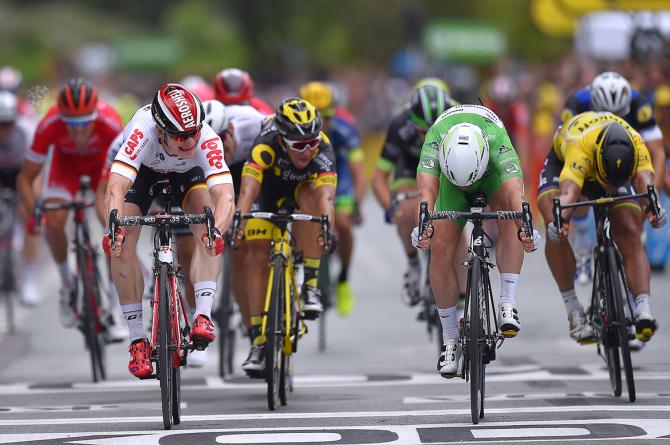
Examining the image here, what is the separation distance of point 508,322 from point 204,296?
1.80 meters

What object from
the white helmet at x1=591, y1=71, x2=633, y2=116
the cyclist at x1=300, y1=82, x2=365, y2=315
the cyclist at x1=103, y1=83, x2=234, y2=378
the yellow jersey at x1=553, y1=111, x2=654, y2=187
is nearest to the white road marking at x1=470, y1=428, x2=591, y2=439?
the cyclist at x1=103, y1=83, x2=234, y2=378

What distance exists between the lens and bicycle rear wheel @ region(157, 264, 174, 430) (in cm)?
958

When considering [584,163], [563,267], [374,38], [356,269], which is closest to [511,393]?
[563,267]

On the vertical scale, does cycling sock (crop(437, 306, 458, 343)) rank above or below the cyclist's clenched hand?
below

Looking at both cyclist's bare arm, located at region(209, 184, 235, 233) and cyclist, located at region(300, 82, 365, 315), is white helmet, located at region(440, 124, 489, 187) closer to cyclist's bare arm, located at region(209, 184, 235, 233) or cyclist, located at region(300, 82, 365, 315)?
cyclist's bare arm, located at region(209, 184, 235, 233)

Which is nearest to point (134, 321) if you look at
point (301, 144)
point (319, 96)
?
point (301, 144)

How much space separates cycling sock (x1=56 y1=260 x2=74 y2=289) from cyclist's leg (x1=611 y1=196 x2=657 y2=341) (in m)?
4.49

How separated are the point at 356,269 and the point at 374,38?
58123mm

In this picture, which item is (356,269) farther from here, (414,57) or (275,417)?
(414,57)

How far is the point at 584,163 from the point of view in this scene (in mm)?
10938

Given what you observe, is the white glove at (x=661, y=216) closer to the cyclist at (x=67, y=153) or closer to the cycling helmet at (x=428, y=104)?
the cycling helmet at (x=428, y=104)

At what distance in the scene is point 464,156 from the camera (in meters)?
9.84

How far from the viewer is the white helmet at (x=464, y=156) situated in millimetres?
9836

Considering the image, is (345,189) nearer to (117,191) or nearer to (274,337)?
(274,337)
